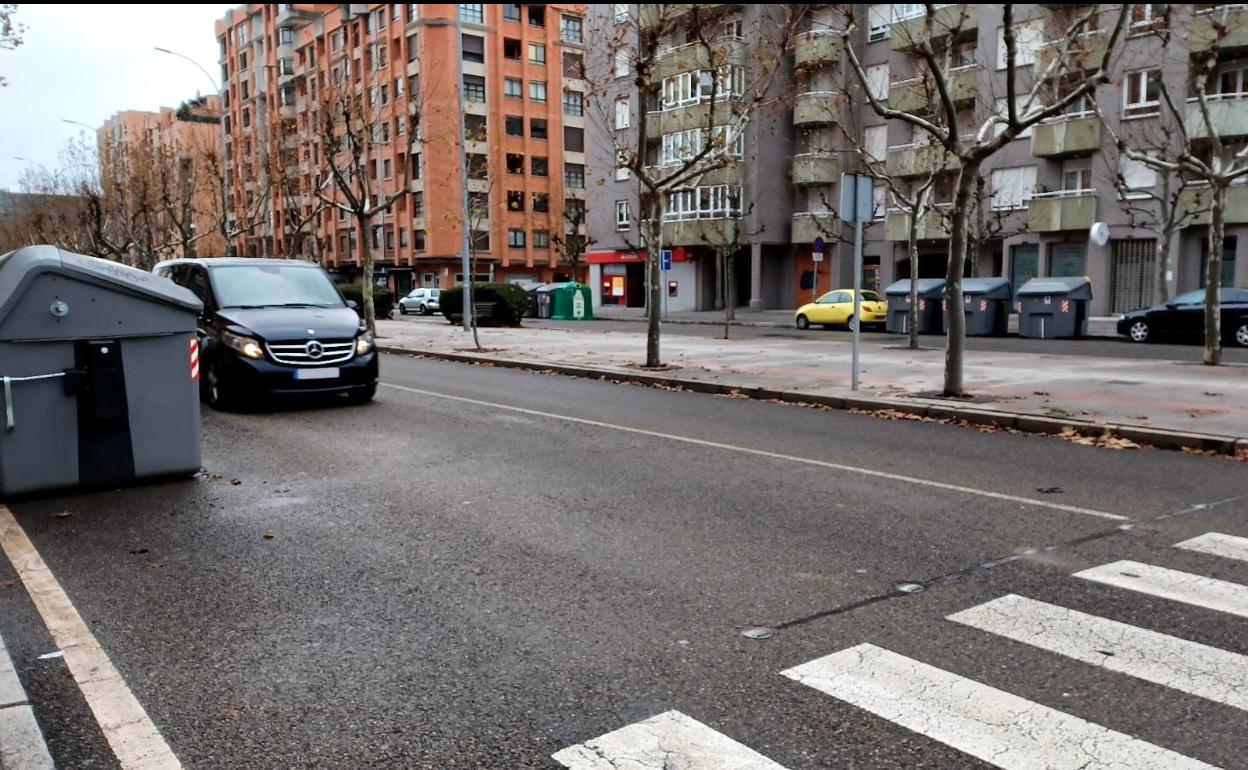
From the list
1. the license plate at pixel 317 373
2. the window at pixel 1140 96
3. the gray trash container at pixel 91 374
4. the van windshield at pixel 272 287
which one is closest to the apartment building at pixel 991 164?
the window at pixel 1140 96

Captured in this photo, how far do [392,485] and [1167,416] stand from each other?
8078 mm

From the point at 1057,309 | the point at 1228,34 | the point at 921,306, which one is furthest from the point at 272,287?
the point at 1228,34

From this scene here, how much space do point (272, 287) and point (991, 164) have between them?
113 ft

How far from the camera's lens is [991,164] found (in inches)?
1576

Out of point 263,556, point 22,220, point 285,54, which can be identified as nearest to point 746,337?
point 263,556

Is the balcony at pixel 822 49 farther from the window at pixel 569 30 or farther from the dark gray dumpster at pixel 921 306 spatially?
the window at pixel 569 30

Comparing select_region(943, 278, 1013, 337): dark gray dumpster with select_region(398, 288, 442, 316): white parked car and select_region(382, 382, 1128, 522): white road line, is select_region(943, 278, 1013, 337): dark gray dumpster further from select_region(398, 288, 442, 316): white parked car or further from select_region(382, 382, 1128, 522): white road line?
select_region(398, 288, 442, 316): white parked car

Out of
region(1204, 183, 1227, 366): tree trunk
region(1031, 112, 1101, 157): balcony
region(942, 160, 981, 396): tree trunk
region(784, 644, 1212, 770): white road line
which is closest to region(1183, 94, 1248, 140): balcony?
region(1031, 112, 1101, 157): balcony

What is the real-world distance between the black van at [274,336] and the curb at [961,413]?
4.81 metres

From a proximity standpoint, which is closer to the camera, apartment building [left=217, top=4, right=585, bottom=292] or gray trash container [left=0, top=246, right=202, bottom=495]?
gray trash container [left=0, top=246, right=202, bottom=495]

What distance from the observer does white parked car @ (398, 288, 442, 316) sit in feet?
174

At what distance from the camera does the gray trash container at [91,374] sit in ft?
22.9

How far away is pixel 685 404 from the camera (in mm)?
12789

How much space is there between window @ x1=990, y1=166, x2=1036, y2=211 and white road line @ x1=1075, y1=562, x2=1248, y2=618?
36021 millimetres
